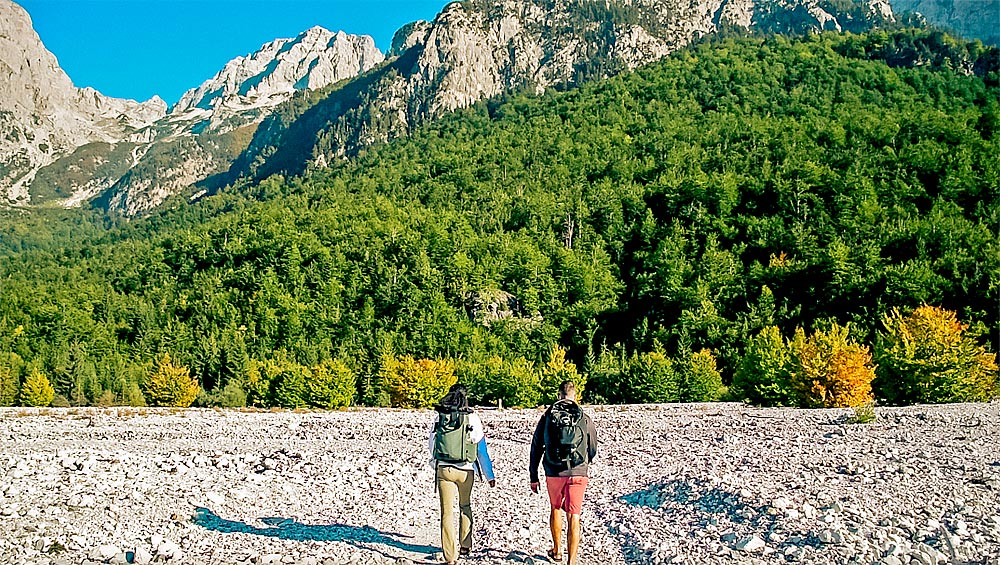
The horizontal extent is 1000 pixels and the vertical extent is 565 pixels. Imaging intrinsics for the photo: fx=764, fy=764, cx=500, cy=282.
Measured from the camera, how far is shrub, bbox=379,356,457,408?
159 feet

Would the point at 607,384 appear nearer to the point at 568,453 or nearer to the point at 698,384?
the point at 698,384

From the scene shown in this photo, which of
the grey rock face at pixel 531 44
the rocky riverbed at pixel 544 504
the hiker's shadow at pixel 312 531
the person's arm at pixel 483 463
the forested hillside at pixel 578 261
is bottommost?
the hiker's shadow at pixel 312 531

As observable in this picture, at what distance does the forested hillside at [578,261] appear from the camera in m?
59.6

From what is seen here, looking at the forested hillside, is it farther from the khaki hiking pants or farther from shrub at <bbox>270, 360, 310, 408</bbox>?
the khaki hiking pants

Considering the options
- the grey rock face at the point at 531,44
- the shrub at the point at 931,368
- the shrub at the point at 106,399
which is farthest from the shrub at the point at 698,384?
the grey rock face at the point at 531,44

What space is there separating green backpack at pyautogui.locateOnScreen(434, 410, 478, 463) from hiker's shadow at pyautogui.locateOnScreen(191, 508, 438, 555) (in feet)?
5.73

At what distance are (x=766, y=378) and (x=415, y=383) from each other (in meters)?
22.0

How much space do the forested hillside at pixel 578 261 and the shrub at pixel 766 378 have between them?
6.76 metres

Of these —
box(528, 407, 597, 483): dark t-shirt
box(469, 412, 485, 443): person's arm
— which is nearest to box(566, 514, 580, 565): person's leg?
box(528, 407, 597, 483): dark t-shirt

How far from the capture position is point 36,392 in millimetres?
52438

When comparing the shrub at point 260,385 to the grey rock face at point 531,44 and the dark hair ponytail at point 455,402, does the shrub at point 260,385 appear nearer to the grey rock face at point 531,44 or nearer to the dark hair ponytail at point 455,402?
the dark hair ponytail at point 455,402

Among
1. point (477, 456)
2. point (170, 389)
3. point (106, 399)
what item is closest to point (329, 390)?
point (170, 389)

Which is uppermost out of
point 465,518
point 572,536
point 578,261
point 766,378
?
point 578,261

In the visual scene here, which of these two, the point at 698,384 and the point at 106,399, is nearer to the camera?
the point at 698,384
